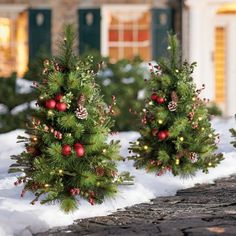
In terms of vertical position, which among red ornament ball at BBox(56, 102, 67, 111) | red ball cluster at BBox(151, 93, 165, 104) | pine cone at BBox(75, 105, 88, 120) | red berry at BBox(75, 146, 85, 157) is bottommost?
red berry at BBox(75, 146, 85, 157)

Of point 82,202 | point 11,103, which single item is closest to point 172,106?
point 82,202

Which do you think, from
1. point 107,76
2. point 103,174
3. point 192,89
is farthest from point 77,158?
point 107,76

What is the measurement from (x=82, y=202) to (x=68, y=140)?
1.80 feet

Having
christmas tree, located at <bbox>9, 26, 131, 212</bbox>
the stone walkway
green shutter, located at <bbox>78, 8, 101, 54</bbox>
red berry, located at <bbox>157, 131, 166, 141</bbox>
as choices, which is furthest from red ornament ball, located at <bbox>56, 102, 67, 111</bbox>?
green shutter, located at <bbox>78, 8, 101, 54</bbox>

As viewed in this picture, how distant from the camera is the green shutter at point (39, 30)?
18.6m

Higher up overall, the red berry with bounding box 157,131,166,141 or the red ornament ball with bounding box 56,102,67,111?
the red ornament ball with bounding box 56,102,67,111

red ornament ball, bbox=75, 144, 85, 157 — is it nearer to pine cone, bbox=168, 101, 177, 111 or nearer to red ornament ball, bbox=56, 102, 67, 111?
red ornament ball, bbox=56, 102, 67, 111

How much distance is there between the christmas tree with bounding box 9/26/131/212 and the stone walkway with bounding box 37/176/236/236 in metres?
0.37

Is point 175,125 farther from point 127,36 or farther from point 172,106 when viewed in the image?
point 127,36

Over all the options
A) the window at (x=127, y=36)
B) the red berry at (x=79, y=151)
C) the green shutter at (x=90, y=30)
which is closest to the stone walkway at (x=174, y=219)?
the red berry at (x=79, y=151)

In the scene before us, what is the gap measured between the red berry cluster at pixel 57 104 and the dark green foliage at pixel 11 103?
24.5 feet

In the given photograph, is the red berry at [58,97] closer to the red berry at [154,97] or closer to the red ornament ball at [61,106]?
the red ornament ball at [61,106]

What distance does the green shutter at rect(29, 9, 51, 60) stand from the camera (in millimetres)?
18625

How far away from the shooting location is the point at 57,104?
7.46m
